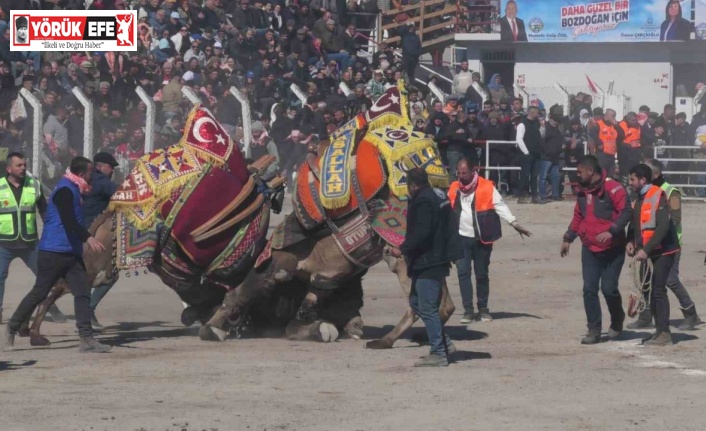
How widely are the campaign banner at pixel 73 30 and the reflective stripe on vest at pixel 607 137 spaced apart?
28.1ft

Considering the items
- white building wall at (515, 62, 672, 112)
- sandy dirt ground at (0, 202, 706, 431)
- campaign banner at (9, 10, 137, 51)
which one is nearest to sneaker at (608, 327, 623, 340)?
sandy dirt ground at (0, 202, 706, 431)

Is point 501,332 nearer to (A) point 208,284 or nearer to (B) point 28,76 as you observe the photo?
(A) point 208,284

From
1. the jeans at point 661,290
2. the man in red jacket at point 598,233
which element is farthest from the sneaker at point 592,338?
the jeans at point 661,290

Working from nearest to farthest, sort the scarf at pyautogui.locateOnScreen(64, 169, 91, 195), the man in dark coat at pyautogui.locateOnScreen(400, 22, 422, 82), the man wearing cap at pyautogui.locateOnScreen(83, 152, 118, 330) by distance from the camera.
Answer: the scarf at pyautogui.locateOnScreen(64, 169, 91, 195), the man wearing cap at pyautogui.locateOnScreen(83, 152, 118, 330), the man in dark coat at pyautogui.locateOnScreen(400, 22, 422, 82)

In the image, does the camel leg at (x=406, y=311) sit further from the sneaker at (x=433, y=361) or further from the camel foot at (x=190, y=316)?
the camel foot at (x=190, y=316)

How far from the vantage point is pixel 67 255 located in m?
11.4

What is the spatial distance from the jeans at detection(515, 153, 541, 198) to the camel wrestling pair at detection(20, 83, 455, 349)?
1223 centimetres

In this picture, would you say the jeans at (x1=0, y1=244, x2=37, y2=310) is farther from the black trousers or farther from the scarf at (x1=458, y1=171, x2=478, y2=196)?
the scarf at (x1=458, y1=171, x2=478, y2=196)

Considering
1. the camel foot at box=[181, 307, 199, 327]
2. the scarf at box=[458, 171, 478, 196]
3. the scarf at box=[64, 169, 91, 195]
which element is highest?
the scarf at box=[64, 169, 91, 195]

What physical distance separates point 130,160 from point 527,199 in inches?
285

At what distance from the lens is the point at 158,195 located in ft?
38.1

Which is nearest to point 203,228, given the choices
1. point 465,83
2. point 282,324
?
point 282,324

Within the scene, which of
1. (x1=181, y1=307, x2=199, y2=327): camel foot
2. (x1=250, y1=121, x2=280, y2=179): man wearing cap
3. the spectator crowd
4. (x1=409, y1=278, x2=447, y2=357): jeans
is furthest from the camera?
(x1=250, y1=121, x2=280, y2=179): man wearing cap

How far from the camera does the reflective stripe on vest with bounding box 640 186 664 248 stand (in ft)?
38.7
